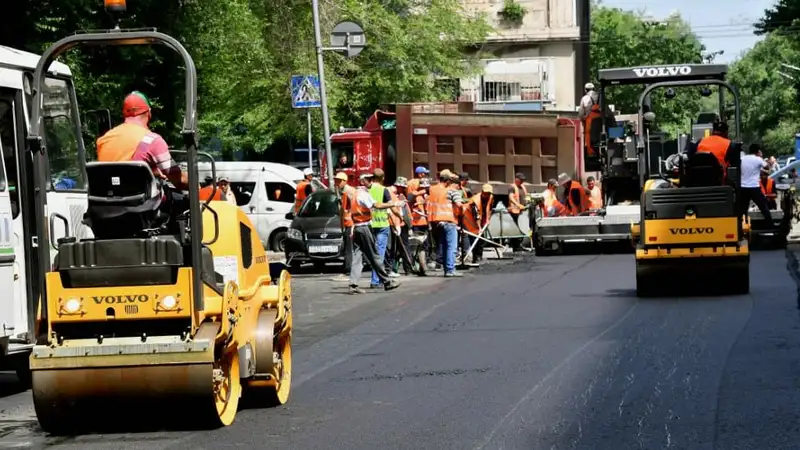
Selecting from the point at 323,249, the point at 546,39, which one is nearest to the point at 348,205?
the point at 323,249

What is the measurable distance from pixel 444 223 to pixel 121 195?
14424 mm

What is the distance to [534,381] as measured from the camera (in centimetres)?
1062

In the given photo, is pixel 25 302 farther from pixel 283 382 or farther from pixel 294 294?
pixel 294 294

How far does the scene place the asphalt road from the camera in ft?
28.0

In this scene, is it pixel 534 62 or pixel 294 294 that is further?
pixel 534 62

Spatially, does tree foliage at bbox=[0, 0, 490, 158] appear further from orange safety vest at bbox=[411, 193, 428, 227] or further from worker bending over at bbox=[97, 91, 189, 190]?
worker bending over at bbox=[97, 91, 189, 190]

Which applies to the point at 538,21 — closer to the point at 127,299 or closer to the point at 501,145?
the point at 501,145

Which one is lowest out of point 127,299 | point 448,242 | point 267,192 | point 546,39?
point 448,242

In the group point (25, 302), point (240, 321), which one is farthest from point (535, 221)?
point (240, 321)

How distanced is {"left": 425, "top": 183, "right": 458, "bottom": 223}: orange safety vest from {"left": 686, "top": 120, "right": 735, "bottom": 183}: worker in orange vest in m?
5.76

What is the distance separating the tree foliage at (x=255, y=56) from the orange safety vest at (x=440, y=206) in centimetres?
502

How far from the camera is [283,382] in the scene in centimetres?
1023

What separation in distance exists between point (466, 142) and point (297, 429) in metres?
23.3

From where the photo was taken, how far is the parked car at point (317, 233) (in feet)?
81.7
